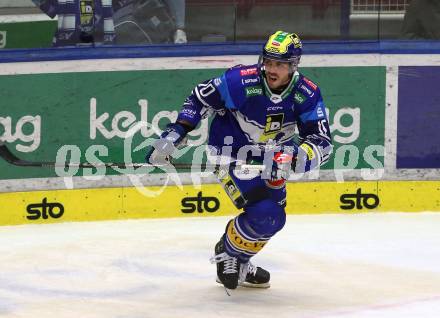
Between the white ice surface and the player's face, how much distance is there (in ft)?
4.42

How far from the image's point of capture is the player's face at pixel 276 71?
6.58 m

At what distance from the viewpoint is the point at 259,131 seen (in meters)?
6.92

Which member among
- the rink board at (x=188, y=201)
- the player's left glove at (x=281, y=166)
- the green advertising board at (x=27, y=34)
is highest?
the green advertising board at (x=27, y=34)

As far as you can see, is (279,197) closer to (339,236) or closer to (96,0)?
(339,236)

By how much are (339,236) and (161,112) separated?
1801 mm

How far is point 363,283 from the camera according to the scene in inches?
292

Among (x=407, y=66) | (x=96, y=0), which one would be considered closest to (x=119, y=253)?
(x=96, y=0)

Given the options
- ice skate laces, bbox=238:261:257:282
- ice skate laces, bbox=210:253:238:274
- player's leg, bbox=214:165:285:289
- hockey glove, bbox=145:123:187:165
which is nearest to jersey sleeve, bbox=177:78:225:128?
hockey glove, bbox=145:123:187:165

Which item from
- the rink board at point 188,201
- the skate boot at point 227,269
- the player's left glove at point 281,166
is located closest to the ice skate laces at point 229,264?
the skate boot at point 227,269

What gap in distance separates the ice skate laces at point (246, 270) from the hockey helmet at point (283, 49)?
1.39m

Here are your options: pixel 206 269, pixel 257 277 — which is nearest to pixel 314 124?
pixel 257 277

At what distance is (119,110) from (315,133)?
9.62 feet

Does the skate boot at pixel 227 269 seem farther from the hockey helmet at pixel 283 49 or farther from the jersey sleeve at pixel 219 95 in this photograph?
the hockey helmet at pixel 283 49

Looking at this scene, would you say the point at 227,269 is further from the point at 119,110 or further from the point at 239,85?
the point at 119,110
